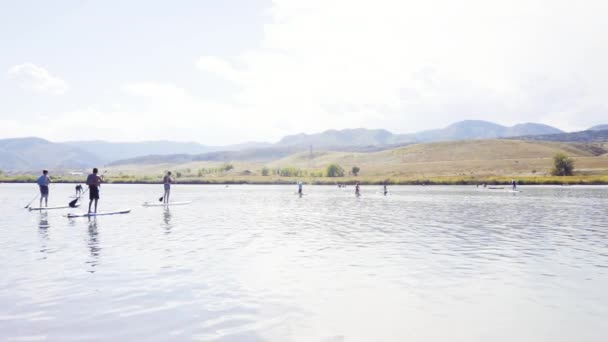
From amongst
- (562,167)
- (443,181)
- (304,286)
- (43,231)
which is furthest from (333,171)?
(304,286)

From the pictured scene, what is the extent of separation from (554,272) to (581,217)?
18892 mm

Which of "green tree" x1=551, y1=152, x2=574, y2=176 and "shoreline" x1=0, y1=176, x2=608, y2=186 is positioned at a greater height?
"green tree" x1=551, y1=152, x2=574, y2=176

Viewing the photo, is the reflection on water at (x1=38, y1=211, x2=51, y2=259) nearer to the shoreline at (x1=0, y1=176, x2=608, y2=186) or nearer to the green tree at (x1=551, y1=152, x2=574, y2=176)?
the shoreline at (x1=0, y1=176, x2=608, y2=186)

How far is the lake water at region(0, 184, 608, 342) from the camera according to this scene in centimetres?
875

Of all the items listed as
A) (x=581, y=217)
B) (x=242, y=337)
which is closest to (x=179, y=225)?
(x=242, y=337)

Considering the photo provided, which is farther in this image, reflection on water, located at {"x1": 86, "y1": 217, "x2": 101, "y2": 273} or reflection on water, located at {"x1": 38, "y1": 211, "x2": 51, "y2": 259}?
reflection on water, located at {"x1": 38, "y1": 211, "x2": 51, "y2": 259}

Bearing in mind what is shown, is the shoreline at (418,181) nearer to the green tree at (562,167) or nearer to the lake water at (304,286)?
the green tree at (562,167)

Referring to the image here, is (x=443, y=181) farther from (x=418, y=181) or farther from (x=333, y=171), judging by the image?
(x=333, y=171)

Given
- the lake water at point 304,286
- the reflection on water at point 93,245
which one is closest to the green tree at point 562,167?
the lake water at point 304,286

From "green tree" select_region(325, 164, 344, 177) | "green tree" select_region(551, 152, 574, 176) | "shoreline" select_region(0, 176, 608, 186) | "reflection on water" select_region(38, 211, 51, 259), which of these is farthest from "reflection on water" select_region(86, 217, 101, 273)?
"green tree" select_region(325, 164, 344, 177)

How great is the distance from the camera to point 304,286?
39.0 ft

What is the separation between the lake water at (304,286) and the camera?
8750 mm

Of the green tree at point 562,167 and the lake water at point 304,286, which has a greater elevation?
the green tree at point 562,167

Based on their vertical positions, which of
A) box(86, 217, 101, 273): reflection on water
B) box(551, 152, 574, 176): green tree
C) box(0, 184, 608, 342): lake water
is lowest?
box(0, 184, 608, 342): lake water
